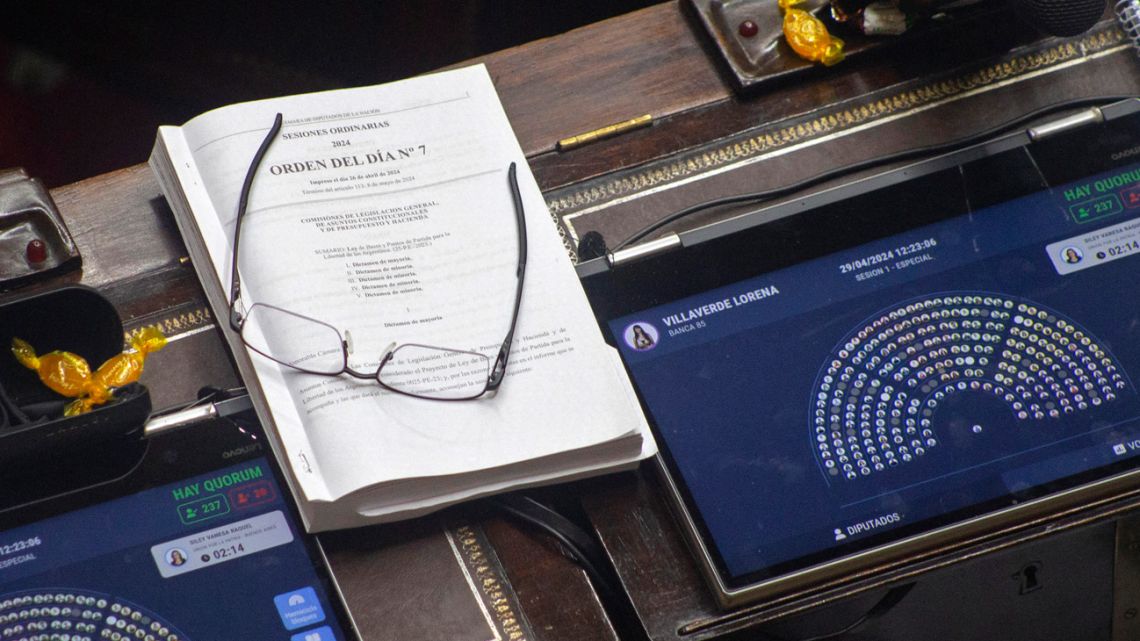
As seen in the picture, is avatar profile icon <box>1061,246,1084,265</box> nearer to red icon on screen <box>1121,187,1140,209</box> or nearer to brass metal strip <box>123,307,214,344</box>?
red icon on screen <box>1121,187,1140,209</box>

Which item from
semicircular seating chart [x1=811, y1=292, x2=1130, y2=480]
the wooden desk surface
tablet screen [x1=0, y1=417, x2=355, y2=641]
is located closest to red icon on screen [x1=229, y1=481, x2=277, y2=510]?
tablet screen [x1=0, y1=417, x2=355, y2=641]

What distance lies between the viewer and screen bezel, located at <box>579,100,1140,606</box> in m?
0.80

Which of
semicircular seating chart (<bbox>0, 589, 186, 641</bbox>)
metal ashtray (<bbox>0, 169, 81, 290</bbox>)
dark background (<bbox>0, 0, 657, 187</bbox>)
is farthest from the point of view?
dark background (<bbox>0, 0, 657, 187</bbox>)

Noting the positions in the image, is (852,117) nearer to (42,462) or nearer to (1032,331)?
(1032,331)

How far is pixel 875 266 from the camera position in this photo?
2.81 ft

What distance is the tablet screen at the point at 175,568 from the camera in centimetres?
77

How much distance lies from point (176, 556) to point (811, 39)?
69 centimetres

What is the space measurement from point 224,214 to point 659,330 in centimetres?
36

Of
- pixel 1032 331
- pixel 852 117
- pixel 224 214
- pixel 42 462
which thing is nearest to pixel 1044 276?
pixel 1032 331

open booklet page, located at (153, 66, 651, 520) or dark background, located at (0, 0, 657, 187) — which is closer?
open booklet page, located at (153, 66, 651, 520)

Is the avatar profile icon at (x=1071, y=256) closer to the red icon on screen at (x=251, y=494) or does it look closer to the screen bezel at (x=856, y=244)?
the screen bezel at (x=856, y=244)

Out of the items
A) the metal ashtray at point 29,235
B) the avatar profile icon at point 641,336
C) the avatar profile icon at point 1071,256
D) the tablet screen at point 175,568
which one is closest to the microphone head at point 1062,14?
the avatar profile icon at point 1071,256

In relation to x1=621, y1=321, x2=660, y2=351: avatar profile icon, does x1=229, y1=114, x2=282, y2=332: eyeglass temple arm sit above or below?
above

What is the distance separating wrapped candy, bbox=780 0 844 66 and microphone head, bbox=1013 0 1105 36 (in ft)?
0.51
